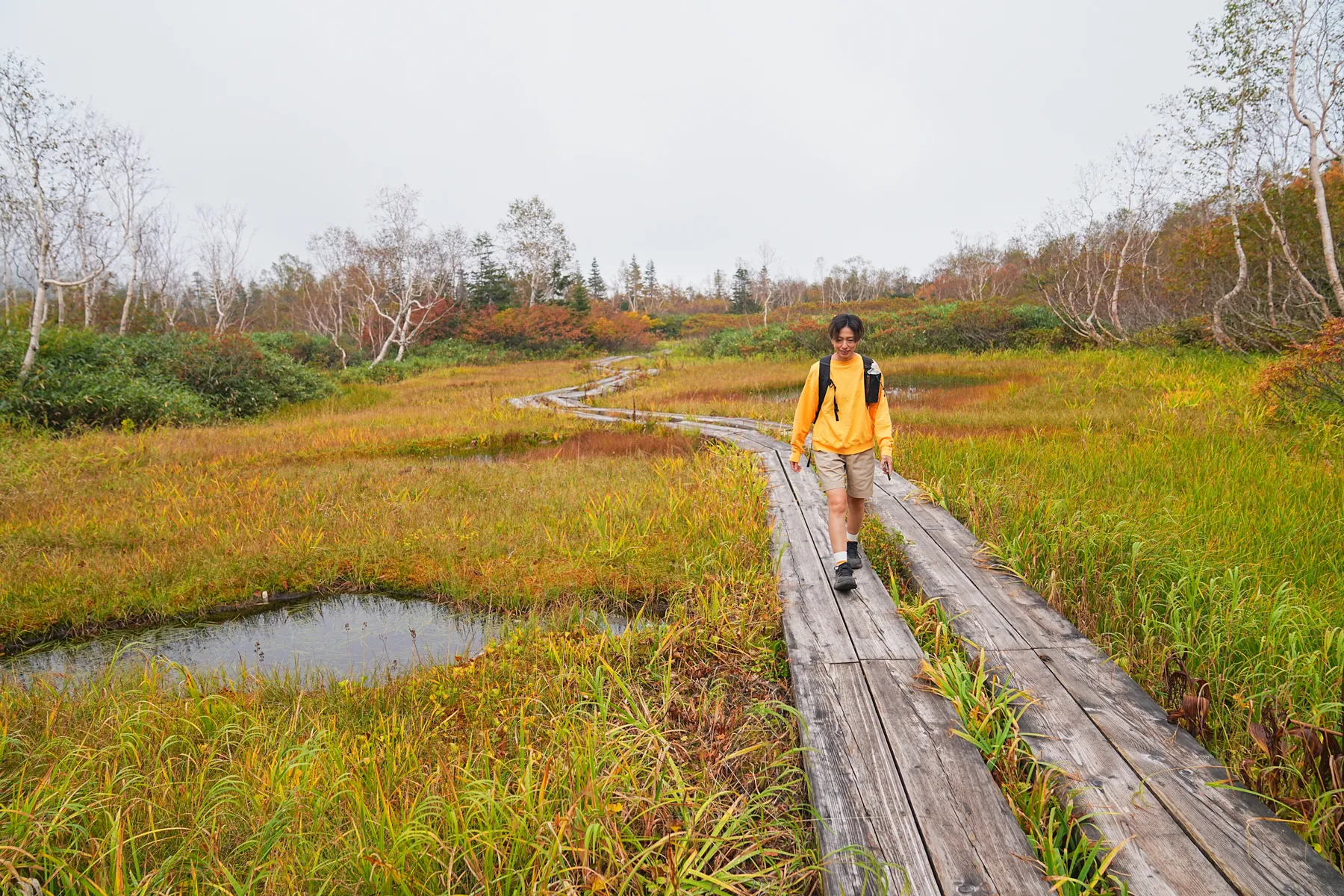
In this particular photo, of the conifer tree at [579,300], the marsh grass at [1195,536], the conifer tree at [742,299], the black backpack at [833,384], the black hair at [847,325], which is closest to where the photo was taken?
the marsh grass at [1195,536]

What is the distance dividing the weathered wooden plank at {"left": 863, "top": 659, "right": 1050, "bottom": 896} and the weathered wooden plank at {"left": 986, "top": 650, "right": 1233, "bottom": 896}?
26 centimetres

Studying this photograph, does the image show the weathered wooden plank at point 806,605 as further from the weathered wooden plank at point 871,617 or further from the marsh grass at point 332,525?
the marsh grass at point 332,525

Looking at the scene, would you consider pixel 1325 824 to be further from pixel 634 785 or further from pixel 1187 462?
pixel 1187 462

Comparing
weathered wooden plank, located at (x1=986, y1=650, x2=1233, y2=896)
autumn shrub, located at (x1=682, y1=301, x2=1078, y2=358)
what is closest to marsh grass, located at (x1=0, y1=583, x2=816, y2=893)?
weathered wooden plank, located at (x1=986, y1=650, x2=1233, y2=896)

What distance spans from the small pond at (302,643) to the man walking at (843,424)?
5.55 feet

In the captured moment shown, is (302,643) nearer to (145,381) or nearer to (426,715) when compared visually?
(426,715)

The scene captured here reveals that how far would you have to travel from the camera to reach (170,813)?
228 centimetres

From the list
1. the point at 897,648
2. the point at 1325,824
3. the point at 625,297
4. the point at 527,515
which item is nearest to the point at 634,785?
the point at 897,648

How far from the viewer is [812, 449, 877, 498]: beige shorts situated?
12.6 ft

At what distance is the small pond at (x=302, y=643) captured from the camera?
381 centimetres

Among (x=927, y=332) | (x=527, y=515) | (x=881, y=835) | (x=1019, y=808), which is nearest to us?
Result: (x=881, y=835)

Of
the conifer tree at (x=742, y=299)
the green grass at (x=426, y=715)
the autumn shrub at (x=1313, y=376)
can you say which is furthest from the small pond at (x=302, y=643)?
the conifer tree at (x=742, y=299)

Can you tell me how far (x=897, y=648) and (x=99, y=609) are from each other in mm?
5609

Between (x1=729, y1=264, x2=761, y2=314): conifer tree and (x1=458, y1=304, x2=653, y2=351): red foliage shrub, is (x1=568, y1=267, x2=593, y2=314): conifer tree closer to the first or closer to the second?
(x1=458, y1=304, x2=653, y2=351): red foliage shrub
